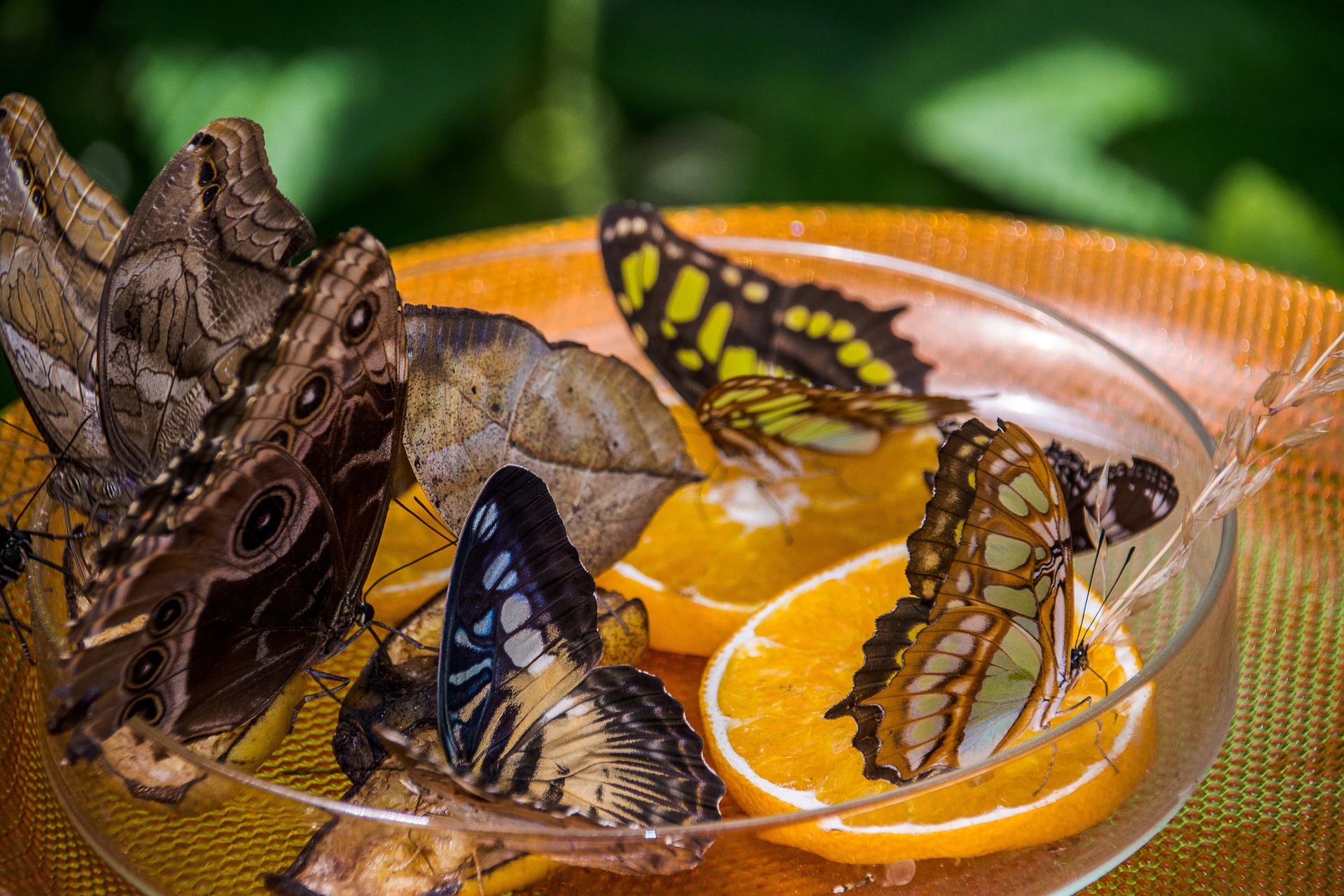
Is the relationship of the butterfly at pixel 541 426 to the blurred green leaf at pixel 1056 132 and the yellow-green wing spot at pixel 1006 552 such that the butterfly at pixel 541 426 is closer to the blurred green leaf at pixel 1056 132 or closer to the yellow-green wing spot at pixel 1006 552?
the yellow-green wing spot at pixel 1006 552

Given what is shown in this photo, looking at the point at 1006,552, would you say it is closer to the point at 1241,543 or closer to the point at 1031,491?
the point at 1031,491

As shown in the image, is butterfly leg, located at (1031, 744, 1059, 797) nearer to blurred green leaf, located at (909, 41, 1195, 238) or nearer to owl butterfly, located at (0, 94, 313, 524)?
owl butterfly, located at (0, 94, 313, 524)

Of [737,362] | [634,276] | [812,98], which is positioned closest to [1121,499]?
[737,362]

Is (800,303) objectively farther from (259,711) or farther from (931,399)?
(259,711)

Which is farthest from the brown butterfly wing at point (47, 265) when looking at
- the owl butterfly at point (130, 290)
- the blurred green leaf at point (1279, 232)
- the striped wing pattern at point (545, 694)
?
the blurred green leaf at point (1279, 232)

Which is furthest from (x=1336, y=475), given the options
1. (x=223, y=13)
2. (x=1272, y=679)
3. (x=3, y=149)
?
(x=223, y=13)
